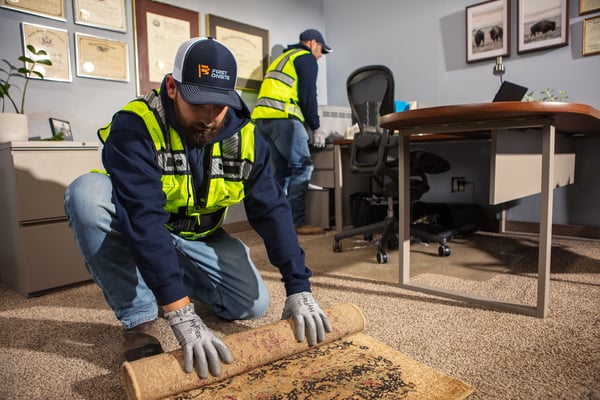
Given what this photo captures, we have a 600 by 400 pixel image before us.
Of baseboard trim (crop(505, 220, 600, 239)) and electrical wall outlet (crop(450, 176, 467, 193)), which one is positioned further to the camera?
electrical wall outlet (crop(450, 176, 467, 193))

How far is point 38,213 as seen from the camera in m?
1.79

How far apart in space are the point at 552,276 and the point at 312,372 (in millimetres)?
1360

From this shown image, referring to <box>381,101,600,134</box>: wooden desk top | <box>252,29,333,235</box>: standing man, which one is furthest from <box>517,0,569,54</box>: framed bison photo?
<box>381,101,600,134</box>: wooden desk top

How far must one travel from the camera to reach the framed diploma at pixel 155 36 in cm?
263

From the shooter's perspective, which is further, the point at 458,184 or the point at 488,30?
the point at 458,184

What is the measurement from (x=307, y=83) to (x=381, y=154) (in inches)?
35.4

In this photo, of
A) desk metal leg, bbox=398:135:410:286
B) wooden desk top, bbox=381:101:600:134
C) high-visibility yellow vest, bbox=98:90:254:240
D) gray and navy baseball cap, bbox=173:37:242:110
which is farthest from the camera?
desk metal leg, bbox=398:135:410:286

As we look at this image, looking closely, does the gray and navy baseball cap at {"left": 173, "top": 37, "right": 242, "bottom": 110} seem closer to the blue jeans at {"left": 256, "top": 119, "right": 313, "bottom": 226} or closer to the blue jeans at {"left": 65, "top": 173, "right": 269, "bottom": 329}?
the blue jeans at {"left": 65, "top": 173, "right": 269, "bottom": 329}

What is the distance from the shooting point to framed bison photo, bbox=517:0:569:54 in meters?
2.59

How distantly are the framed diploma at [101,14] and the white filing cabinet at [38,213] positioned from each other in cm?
93

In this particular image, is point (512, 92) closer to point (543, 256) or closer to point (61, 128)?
point (543, 256)

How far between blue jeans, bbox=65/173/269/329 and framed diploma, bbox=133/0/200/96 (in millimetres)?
1712

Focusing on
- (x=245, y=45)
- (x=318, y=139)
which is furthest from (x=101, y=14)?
(x=318, y=139)

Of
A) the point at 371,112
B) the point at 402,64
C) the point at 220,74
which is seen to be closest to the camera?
the point at 220,74
